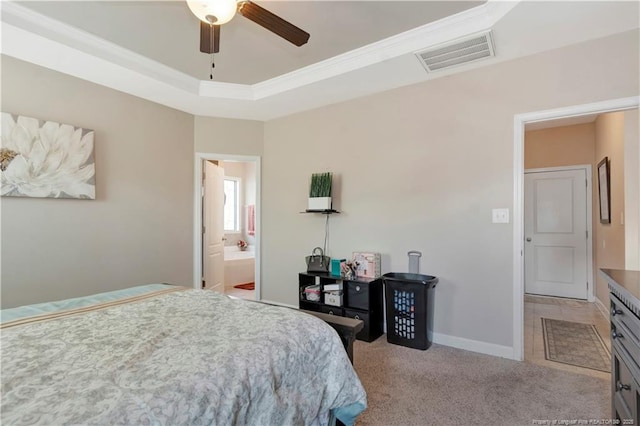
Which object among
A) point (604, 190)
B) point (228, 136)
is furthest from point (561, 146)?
point (228, 136)

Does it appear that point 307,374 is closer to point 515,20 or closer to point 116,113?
point 515,20

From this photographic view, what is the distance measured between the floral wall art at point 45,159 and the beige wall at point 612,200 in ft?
17.1

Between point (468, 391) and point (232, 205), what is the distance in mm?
5796

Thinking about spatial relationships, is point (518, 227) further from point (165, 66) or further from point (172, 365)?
point (165, 66)

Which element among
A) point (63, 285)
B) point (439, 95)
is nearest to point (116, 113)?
point (63, 285)

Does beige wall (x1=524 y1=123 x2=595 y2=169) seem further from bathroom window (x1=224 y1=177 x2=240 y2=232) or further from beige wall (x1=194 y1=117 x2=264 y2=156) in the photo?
bathroom window (x1=224 y1=177 x2=240 y2=232)

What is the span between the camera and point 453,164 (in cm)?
296

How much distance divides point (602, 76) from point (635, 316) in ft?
6.70

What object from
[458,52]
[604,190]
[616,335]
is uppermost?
[458,52]

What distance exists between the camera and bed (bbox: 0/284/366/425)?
2.75 ft

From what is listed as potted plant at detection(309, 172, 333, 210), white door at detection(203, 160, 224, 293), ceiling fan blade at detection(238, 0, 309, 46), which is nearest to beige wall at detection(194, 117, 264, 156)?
white door at detection(203, 160, 224, 293)

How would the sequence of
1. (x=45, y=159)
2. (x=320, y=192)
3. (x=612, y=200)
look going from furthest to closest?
(x=612, y=200) → (x=320, y=192) → (x=45, y=159)


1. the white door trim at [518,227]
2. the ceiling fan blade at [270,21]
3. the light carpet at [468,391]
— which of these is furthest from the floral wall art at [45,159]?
the white door trim at [518,227]

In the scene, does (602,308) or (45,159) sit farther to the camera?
(602,308)
